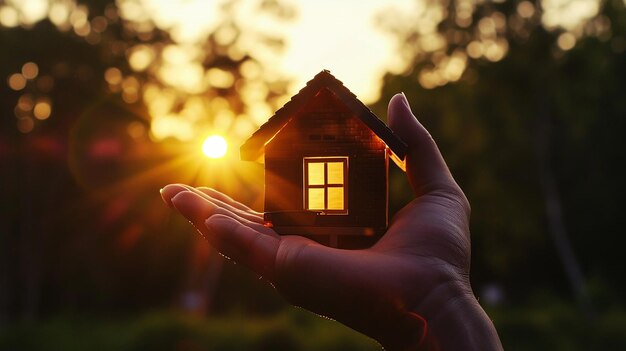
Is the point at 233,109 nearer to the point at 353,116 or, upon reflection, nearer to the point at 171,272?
the point at 171,272

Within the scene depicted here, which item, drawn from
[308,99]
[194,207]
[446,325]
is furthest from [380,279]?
[308,99]

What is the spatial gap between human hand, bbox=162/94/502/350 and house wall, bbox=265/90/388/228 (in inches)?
32.0

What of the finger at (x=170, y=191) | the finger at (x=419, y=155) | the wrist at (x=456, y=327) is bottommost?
the wrist at (x=456, y=327)

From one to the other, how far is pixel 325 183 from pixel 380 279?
147 centimetres

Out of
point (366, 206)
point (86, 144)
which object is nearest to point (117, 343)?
point (86, 144)

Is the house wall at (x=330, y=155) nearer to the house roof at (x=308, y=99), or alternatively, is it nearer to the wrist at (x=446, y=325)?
the house roof at (x=308, y=99)

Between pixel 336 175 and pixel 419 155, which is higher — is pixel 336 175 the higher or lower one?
the lower one

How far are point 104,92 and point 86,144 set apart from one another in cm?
219

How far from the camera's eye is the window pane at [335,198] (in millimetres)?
5219

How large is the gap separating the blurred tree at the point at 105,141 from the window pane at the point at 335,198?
76.5 ft

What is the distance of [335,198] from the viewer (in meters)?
5.26

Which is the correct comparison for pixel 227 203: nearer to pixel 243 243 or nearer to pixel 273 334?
pixel 243 243

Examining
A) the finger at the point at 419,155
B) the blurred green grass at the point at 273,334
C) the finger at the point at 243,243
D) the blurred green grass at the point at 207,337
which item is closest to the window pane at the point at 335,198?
the finger at the point at 419,155

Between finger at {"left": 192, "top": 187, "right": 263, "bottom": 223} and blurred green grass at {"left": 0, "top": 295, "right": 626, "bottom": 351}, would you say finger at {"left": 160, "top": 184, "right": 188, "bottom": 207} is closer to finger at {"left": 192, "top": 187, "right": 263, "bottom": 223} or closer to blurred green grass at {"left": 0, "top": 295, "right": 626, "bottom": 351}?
finger at {"left": 192, "top": 187, "right": 263, "bottom": 223}
